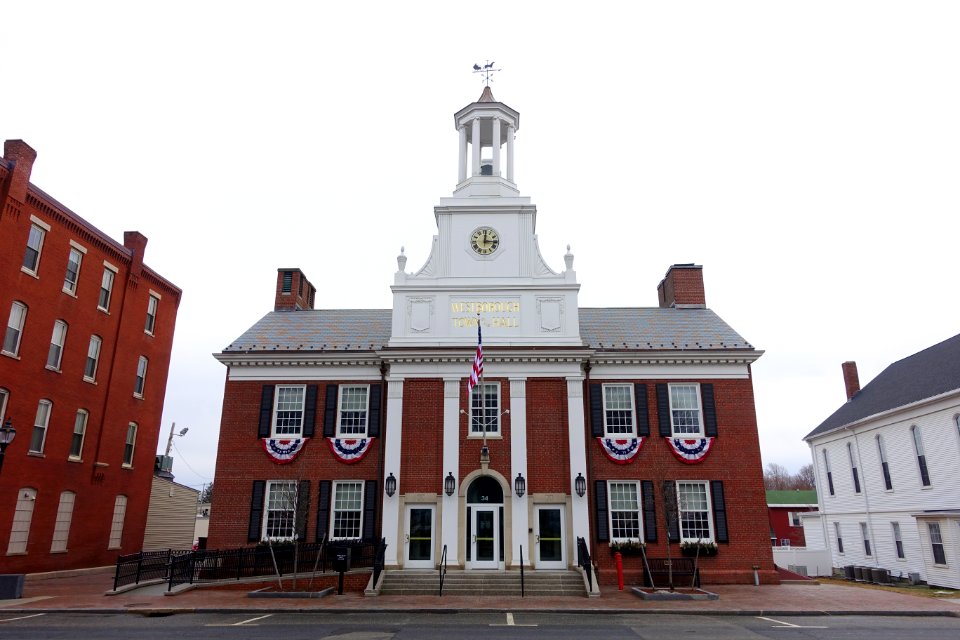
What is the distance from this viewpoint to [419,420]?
23250 mm

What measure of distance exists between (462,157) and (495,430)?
39.6 ft

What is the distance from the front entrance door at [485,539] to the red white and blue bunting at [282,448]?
731 cm

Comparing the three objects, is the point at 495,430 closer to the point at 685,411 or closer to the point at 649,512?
the point at 649,512

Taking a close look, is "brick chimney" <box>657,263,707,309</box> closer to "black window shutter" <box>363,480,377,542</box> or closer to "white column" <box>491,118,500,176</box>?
"white column" <box>491,118,500,176</box>

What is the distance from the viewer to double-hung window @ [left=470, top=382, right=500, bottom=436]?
23.2 m

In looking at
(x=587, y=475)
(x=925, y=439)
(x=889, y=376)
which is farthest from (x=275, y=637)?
(x=889, y=376)

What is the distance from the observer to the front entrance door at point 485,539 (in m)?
21.7

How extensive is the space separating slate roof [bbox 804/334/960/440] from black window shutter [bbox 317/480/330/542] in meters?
24.5

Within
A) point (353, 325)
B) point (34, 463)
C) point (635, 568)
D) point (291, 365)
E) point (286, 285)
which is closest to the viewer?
point (635, 568)

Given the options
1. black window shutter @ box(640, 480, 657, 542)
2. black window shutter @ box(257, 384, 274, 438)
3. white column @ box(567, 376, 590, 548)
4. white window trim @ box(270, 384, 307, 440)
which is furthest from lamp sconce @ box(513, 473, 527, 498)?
black window shutter @ box(257, 384, 274, 438)

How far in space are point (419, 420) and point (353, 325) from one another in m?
6.70

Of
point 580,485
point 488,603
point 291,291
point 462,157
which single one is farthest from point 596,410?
point 291,291

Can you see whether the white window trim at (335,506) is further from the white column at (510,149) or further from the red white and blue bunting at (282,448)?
the white column at (510,149)

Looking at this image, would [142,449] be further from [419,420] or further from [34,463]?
[419,420]
